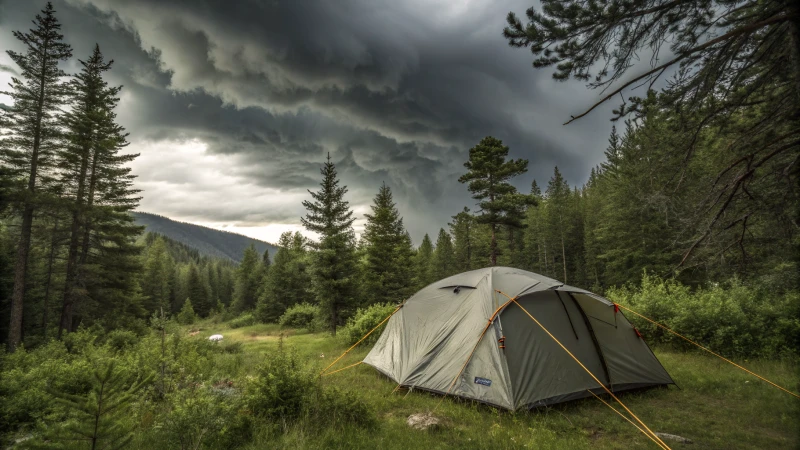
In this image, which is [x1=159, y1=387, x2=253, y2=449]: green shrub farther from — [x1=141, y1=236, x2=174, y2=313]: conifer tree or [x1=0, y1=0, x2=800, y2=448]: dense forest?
[x1=141, y1=236, x2=174, y2=313]: conifer tree

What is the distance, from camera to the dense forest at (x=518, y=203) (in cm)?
472

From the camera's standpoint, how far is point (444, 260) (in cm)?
4125

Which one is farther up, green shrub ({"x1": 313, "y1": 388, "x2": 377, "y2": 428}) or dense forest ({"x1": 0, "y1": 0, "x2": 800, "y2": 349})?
dense forest ({"x1": 0, "y1": 0, "x2": 800, "y2": 349})

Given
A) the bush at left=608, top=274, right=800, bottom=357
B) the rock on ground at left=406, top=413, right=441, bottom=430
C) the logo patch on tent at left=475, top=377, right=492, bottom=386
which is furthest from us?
the bush at left=608, top=274, right=800, bottom=357

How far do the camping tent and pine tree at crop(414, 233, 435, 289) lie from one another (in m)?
22.8

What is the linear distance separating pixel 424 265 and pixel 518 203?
18.2 m

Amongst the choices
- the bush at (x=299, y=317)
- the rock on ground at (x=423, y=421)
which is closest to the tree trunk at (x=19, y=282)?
the bush at (x=299, y=317)

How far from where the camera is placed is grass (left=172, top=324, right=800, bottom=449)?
4.45 metres

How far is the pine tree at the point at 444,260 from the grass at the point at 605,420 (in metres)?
32.9

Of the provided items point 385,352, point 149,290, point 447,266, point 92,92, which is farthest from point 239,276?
point 385,352

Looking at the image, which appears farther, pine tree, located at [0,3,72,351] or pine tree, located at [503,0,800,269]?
pine tree, located at [0,3,72,351]

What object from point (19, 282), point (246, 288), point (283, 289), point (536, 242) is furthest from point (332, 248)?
point (246, 288)

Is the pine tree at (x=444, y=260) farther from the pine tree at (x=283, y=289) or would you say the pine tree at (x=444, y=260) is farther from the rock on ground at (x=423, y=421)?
the rock on ground at (x=423, y=421)

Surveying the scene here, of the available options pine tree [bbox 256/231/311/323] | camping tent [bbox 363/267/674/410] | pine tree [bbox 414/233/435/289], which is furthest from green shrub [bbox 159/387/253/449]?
pine tree [bbox 256/231/311/323]
